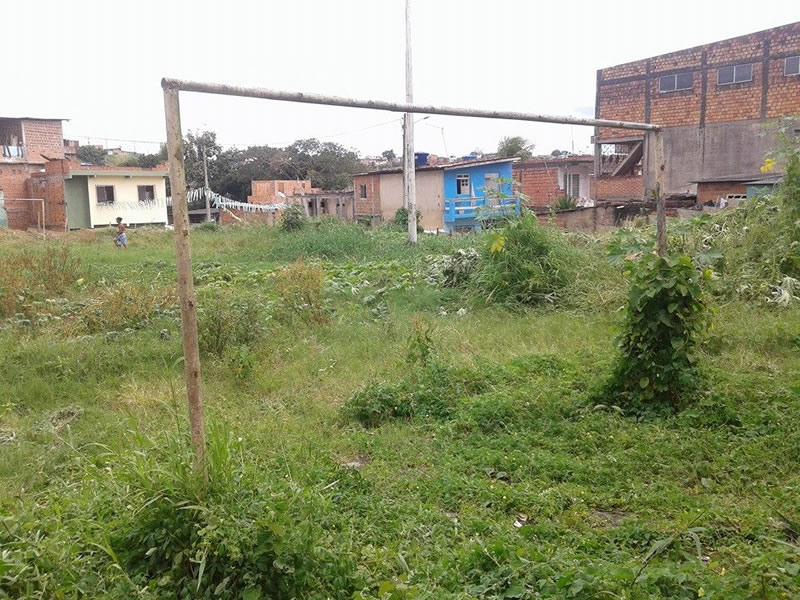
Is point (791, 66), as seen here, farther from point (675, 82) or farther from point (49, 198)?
point (49, 198)

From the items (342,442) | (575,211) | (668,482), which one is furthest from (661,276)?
(575,211)

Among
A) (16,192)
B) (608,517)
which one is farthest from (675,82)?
(16,192)

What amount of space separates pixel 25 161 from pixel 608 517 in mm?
34545

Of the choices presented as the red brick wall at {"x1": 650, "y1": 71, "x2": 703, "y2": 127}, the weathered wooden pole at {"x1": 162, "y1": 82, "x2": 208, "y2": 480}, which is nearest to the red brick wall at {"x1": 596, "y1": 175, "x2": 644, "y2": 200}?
the red brick wall at {"x1": 650, "y1": 71, "x2": 703, "y2": 127}

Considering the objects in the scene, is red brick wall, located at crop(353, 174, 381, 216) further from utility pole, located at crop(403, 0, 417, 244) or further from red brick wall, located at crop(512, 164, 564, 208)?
utility pole, located at crop(403, 0, 417, 244)

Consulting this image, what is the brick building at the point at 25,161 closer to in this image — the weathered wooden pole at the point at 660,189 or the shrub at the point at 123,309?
the shrub at the point at 123,309

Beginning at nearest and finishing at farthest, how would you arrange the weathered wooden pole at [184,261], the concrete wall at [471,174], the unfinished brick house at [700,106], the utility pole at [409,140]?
the weathered wooden pole at [184,261] < the utility pole at [409,140] < the unfinished brick house at [700,106] < the concrete wall at [471,174]

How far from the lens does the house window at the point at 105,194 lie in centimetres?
3148

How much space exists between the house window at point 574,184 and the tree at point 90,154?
96.5 feet

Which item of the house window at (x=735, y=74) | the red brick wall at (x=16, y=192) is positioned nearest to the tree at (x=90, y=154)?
the red brick wall at (x=16, y=192)

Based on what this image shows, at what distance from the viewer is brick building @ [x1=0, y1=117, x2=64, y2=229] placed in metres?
31.0

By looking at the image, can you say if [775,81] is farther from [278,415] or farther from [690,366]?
[278,415]

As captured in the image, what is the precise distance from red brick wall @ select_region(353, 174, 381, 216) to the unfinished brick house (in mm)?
9909

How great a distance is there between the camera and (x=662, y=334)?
4996 millimetres
